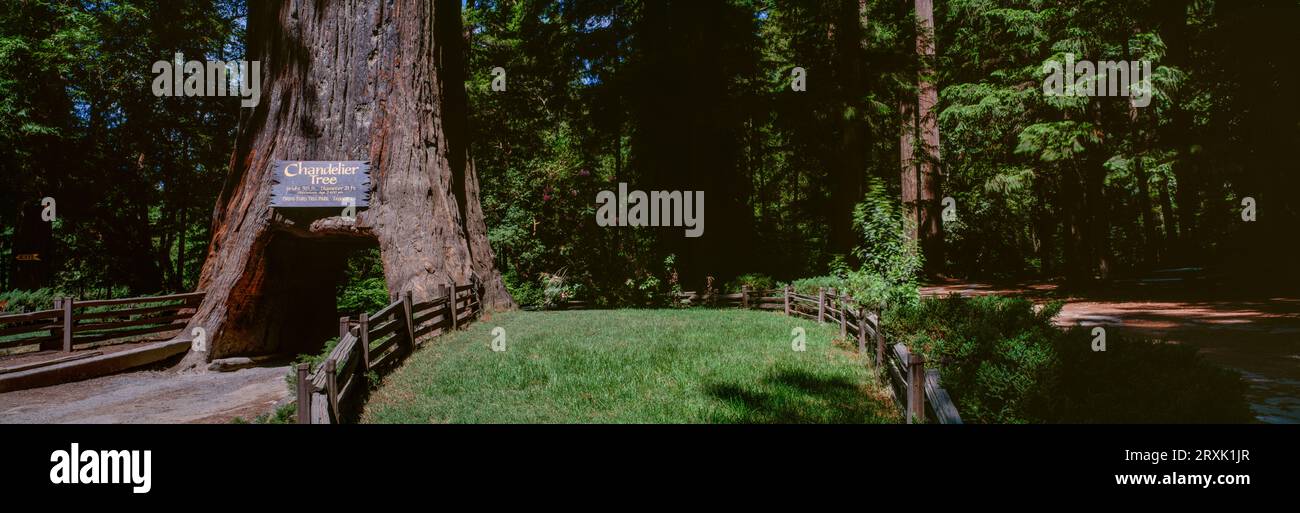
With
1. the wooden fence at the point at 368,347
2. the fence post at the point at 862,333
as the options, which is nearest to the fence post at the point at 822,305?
the fence post at the point at 862,333

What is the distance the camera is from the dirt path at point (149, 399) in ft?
23.3

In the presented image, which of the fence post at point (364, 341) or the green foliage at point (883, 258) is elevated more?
the green foliage at point (883, 258)

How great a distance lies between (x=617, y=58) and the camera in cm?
2217

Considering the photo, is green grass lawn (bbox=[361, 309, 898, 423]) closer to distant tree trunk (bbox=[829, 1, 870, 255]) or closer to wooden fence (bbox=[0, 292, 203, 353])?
wooden fence (bbox=[0, 292, 203, 353])

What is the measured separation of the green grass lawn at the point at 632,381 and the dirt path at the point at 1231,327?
9.19ft

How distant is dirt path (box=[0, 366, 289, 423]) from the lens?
7113 millimetres

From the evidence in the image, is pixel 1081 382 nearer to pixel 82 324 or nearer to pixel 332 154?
pixel 332 154

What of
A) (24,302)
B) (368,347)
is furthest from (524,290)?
(368,347)

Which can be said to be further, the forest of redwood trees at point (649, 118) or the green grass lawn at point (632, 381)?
the forest of redwood trees at point (649, 118)

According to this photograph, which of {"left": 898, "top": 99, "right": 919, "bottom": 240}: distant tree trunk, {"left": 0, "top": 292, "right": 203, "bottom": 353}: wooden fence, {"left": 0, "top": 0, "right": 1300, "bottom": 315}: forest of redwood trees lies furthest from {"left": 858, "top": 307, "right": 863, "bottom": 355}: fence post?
{"left": 0, "top": 292, "right": 203, "bottom": 353}: wooden fence

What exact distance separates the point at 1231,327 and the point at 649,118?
52.8 ft

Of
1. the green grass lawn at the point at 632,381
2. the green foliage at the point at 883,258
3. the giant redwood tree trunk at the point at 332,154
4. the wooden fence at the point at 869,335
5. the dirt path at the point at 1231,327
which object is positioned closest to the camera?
the wooden fence at the point at 869,335

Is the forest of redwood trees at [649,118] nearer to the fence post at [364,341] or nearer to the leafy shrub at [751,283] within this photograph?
the leafy shrub at [751,283]

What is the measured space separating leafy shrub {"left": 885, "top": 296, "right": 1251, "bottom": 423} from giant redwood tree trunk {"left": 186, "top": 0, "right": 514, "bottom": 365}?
10.5 meters
